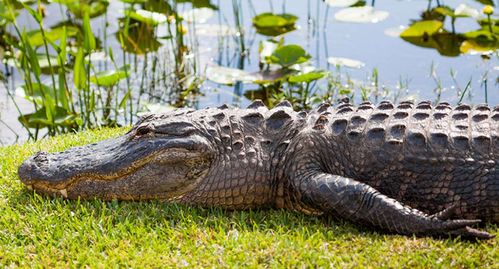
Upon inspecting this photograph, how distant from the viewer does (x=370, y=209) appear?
3.99m

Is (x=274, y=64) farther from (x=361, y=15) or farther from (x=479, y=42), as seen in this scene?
(x=479, y=42)

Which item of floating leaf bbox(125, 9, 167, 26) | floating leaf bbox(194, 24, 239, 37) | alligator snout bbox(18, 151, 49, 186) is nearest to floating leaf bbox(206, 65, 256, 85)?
floating leaf bbox(125, 9, 167, 26)

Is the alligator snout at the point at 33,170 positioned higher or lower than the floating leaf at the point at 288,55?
higher

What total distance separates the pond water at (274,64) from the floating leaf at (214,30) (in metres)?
0.01

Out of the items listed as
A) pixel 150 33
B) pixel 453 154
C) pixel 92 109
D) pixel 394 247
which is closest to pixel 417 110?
pixel 453 154

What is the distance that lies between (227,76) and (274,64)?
1.88 feet

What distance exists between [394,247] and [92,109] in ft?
12.8

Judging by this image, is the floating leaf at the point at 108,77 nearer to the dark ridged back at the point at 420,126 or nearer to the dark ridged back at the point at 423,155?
the dark ridged back at the point at 420,126

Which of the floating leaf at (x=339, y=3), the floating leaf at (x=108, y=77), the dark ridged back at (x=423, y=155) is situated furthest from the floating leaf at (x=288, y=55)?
the dark ridged back at (x=423, y=155)

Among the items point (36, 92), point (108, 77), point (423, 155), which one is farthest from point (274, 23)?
point (423, 155)

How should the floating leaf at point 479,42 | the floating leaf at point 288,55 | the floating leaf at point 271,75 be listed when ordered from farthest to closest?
the floating leaf at point 479,42 → the floating leaf at point 271,75 → the floating leaf at point 288,55

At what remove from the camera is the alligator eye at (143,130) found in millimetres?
4469

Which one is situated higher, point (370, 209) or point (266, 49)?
point (370, 209)

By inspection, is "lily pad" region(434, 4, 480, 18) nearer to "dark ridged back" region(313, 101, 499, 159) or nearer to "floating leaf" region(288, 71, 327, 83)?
"floating leaf" region(288, 71, 327, 83)
